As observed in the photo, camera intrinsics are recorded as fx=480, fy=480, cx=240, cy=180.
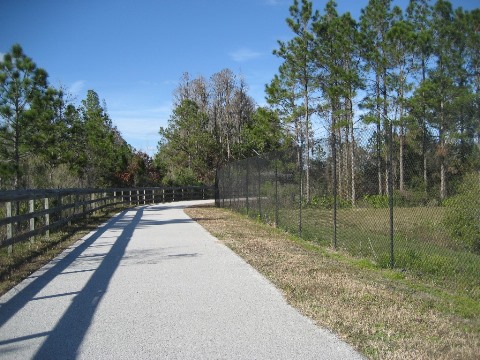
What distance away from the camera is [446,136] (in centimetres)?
718

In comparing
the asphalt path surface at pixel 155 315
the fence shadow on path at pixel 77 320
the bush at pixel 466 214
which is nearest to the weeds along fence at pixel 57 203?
the asphalt path surface at pixel 155 315

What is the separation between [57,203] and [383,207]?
12.1 m

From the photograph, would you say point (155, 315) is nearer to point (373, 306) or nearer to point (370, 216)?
point (373, 306)

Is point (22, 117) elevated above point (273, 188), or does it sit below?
above

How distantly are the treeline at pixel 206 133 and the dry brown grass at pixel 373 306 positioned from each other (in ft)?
102

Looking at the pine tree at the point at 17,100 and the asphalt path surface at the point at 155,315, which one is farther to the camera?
the pine tree at the point at 17,100

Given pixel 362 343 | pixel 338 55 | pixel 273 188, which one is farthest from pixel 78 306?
pixel 338 55

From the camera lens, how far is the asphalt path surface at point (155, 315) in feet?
14.2

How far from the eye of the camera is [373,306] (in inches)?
217

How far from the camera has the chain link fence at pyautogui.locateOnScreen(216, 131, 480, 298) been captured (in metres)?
6.68

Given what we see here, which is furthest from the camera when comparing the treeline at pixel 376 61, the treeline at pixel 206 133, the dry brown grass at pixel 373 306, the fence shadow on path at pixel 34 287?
the treeline at pixel 206 133

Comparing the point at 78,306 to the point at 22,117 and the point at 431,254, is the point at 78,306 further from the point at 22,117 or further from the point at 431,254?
the point at 22,117

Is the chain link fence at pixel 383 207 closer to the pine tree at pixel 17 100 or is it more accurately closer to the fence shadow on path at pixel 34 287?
the fence shadow on path at pixel 34 287

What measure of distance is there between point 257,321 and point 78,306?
2259mm
